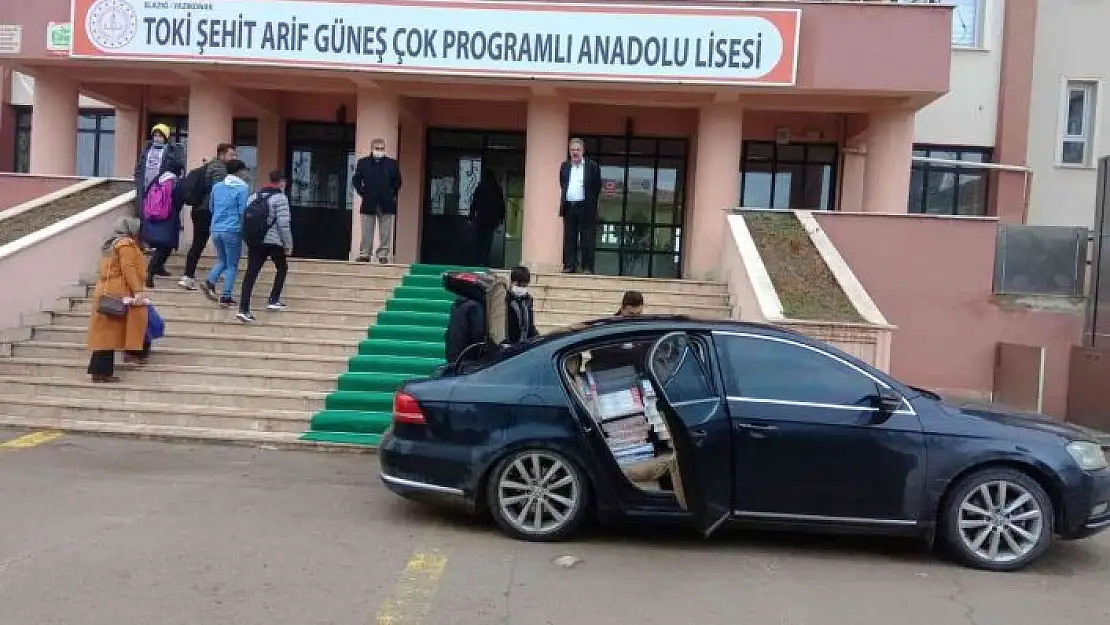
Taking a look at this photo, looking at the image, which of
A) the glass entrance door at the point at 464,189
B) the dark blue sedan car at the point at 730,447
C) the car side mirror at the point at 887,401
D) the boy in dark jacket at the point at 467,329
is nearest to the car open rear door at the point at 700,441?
the dark blue sedan car at the point at 730,447

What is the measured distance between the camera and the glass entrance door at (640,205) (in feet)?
57.7

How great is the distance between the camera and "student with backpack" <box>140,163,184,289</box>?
11742 millimetres

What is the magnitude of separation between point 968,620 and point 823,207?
13648 millimetres

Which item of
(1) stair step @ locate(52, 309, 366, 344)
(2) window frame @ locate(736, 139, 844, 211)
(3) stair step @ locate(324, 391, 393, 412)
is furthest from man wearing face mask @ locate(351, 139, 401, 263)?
(2) window frame @ locate(736, 139, 844, 211)

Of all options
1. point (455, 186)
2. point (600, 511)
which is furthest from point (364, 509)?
point (455, 186)

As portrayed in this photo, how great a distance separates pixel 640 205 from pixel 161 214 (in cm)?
869

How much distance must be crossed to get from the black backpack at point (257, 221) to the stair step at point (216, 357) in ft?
4.07

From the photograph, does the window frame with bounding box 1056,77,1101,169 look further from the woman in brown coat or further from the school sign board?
the woman in brown coat

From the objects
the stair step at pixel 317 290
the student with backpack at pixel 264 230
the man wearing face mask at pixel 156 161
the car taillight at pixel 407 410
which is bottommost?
the car taillight at pixel 407 410

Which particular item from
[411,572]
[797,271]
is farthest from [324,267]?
[411,572]

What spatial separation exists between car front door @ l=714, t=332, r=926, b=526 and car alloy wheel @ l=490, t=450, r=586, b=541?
3.26 feet

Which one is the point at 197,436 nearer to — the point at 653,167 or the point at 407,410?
the point at 407,410

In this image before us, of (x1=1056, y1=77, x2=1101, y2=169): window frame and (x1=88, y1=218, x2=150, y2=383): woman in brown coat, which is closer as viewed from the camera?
(x1=88, y1=218, x2=150, y2=383): woman in brown coat

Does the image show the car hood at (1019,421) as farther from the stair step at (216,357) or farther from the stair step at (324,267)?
the stair step at (324,267)
